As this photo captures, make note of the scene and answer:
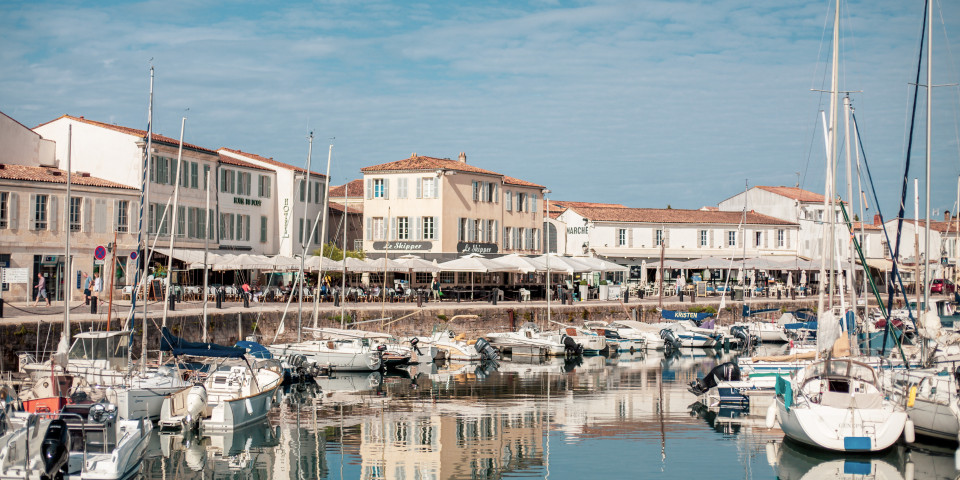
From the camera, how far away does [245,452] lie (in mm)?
24047

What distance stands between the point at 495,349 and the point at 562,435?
20.7 metres

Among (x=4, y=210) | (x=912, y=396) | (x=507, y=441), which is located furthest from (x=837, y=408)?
(x=4, y=210)

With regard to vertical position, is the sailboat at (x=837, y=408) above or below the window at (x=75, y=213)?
below

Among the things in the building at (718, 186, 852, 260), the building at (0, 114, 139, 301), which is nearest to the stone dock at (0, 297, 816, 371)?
the building at (0, 114, 139, 301)

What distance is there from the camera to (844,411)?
2223cm

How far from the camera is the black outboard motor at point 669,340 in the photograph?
50438 mm

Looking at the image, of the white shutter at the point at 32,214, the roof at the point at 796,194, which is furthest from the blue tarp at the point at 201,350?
the roof at the point at 796,194

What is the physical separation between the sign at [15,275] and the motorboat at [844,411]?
30.3 meters

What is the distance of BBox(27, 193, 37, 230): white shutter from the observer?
43.8 metres

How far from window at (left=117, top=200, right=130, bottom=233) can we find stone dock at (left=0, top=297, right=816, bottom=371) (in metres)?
5.25

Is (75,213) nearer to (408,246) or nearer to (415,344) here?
(415,344)

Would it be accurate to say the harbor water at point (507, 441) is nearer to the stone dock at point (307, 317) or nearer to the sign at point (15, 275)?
the stone dock at point (307, 317)

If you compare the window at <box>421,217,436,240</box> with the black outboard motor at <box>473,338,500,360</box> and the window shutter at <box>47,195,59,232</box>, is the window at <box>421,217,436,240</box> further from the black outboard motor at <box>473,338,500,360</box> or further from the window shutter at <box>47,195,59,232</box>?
the window shutter at <box>47,195,59,232</box>

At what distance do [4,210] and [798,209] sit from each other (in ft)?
191
